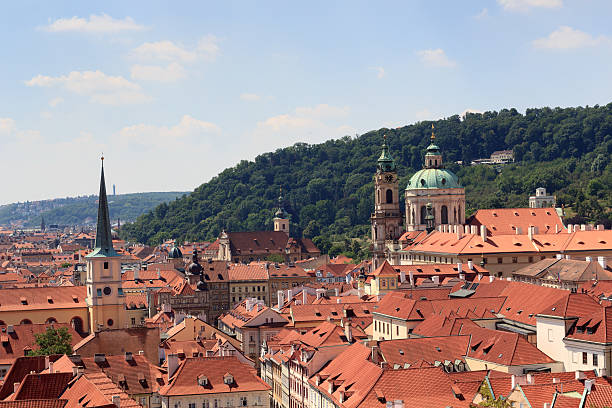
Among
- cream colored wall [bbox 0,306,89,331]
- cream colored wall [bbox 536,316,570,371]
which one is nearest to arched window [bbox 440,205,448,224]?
cream colored wall [bbox 0,306,89,331]

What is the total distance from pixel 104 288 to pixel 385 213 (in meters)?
73.2

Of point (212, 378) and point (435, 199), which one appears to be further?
point (435, 199)

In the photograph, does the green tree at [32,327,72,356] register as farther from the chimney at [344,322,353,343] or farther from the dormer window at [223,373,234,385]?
the chimney at [344,322,353,343]

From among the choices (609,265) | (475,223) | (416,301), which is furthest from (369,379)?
(475,223)

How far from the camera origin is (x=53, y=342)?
77.6m

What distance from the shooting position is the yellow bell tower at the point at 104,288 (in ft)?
303

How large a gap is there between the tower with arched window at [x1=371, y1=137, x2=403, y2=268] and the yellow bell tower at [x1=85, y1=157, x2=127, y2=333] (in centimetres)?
6342

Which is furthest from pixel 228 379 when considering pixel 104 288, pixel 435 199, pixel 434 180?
pixel 434 180

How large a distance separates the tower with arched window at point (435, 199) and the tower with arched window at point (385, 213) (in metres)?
2.46

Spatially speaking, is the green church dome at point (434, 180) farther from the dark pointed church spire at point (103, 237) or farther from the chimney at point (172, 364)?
the chimney at point (172, 364)

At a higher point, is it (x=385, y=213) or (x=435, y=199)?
(x=435, y=199)

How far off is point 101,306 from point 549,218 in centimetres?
7775

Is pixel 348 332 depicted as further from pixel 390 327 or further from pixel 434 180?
pixel 434 180

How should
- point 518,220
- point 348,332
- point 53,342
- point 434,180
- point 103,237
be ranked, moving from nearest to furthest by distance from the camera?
point 53,342 < point 348,332 < point 103,237 < point 518,220 < point 434,180
